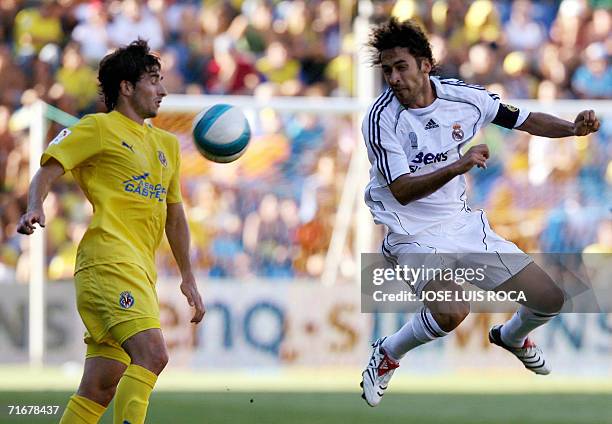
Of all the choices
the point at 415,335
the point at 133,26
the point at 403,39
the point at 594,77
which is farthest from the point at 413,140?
the point at 594,77

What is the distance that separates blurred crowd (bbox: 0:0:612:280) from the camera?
46.9 ft

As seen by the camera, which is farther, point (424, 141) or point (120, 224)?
point (424, 141)

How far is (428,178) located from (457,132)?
0.53 meters

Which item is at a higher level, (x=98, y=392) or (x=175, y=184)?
(x=175, y=184)

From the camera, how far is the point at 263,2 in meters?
17.4

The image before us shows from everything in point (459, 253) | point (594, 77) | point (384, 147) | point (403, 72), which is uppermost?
point (594, 77)

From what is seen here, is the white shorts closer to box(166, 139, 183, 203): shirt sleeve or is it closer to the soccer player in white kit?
the soccer player in white kit

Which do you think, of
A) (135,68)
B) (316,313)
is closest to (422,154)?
(135,68)

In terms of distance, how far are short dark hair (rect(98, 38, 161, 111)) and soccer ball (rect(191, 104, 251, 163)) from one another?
4.41 feet

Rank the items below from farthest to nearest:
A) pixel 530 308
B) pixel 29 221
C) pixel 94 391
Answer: pixel 530 308, pixel 94 391, pixel 29 221

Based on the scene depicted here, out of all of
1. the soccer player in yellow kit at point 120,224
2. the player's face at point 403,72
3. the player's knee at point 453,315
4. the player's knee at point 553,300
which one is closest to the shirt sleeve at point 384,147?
the player's face at point 403,72

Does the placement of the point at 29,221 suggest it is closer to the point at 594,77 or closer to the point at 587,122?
the point at 587,122

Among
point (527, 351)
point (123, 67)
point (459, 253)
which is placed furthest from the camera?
point (527, 351)

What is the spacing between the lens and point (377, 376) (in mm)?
7973
